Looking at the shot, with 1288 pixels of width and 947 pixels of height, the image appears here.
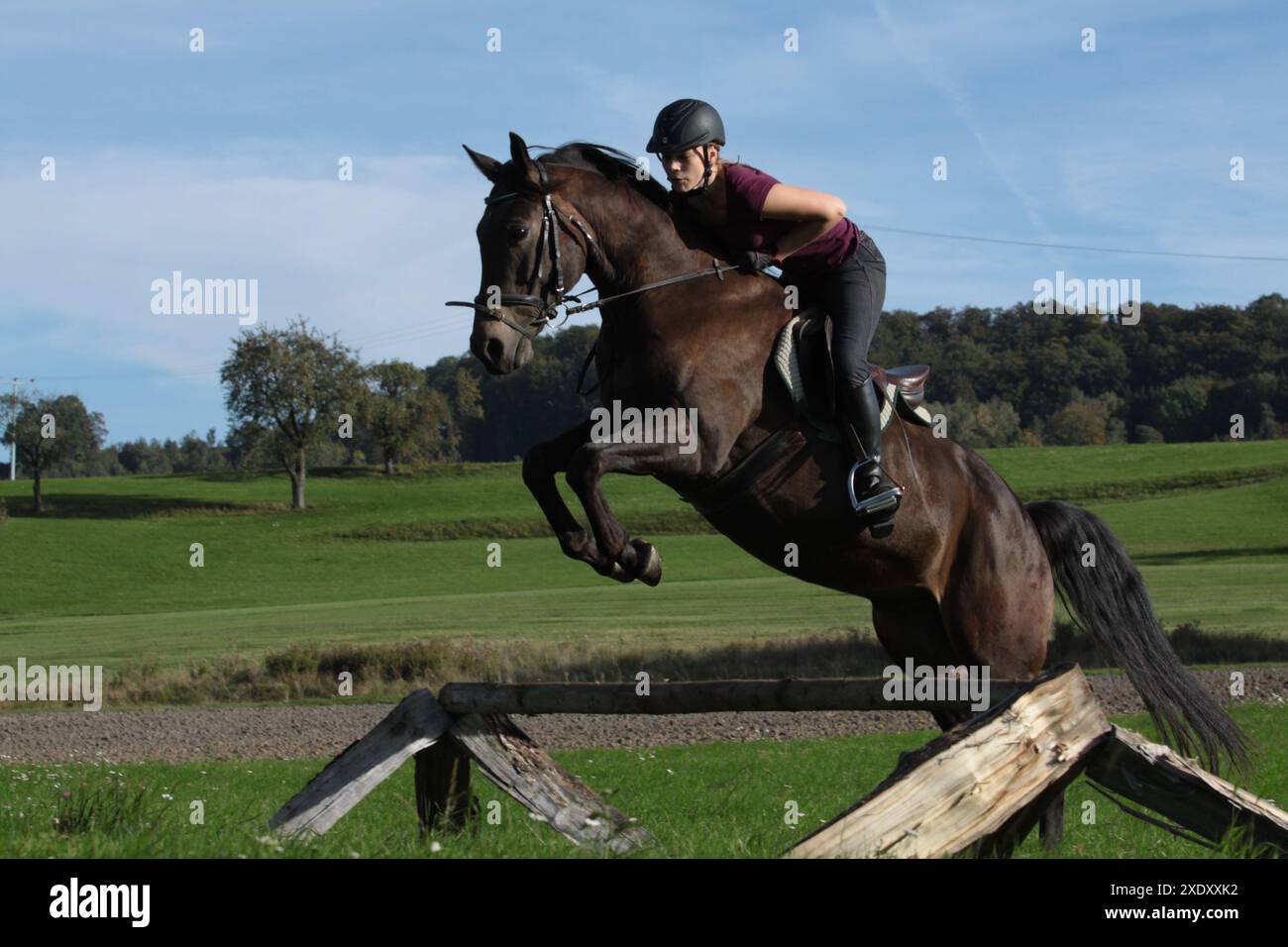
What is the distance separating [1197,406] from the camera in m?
74.1

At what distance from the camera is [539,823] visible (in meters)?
5.73

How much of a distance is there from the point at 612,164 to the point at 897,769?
3.26 meters

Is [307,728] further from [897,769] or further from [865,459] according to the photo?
[897,769]

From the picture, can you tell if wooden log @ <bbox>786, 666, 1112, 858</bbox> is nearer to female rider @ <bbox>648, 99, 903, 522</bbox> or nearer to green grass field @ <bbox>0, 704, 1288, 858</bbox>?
green grass field @ <bbox>0, 704, 1288, 858</bbox>

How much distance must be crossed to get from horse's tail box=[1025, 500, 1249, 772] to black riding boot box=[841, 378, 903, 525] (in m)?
1.72

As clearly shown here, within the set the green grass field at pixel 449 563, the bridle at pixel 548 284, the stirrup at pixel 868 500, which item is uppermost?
the bridle at pixel 548 284

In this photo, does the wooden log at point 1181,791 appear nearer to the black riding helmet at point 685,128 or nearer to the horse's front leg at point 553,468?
the horse's front leg at point 553,468

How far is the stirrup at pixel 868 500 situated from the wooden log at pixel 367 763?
210 centimetres

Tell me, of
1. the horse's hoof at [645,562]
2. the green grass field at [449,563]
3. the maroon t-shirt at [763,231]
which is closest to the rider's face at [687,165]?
the maroon t-shirt at [763,231]

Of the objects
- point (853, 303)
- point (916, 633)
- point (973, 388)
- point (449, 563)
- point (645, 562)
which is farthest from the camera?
point (973, 388)

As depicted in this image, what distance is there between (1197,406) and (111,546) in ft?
187

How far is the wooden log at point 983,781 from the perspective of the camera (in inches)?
175

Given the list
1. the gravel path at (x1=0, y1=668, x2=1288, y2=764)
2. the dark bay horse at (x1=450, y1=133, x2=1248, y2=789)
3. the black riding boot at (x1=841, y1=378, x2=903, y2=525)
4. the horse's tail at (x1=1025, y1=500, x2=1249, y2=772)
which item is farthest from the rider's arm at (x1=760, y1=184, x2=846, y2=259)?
the gravel path at (x1=0, y1=668, x2=1288, y2=764)

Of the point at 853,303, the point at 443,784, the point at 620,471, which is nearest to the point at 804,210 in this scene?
the point at 853,303
